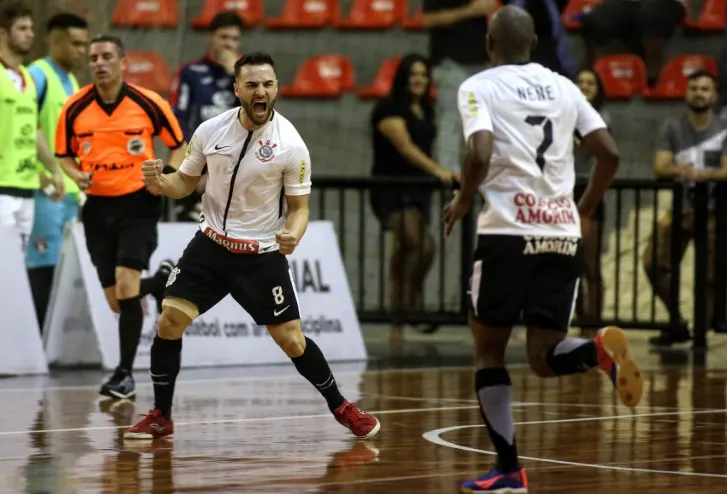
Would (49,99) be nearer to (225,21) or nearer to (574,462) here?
(225,21)

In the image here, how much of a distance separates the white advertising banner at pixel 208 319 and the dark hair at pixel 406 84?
1821 millimetres

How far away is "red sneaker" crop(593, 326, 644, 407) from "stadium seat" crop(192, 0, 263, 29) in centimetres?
1381

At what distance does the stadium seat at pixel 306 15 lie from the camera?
19531mm

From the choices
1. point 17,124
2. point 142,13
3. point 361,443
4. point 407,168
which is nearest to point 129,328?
point 17,124

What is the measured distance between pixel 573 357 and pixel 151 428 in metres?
2.64

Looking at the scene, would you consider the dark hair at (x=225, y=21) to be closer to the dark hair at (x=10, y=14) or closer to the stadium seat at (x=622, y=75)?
the dark hair at (x=10, y=14)

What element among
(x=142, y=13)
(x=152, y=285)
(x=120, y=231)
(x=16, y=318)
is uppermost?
(x=142, y=13)

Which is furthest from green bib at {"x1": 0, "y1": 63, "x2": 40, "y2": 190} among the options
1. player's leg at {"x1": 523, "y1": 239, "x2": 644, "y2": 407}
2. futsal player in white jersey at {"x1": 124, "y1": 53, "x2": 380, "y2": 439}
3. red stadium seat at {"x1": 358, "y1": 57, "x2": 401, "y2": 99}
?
red stadium seat at {"x1": 358, "y1": 57, "x2": 401, "y2": 99}

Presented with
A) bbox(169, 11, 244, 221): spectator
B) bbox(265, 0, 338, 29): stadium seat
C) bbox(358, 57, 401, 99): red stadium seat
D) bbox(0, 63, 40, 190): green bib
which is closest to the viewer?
bbox(0, 63, 40, 190): green bib

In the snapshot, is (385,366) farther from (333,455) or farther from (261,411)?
(333,455)

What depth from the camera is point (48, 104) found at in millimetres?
12719

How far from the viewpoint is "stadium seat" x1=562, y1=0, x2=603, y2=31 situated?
1809 centimetres

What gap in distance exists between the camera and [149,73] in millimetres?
19625

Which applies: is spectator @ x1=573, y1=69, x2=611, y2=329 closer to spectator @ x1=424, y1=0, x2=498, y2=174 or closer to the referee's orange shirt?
spectator @ x1=424, y1=0, x2=498, y2=174
